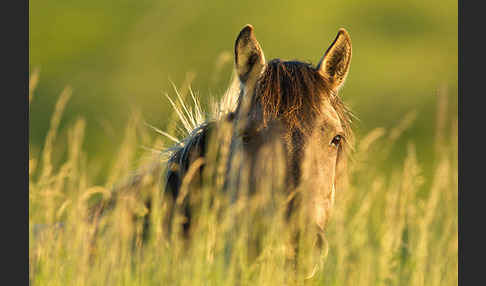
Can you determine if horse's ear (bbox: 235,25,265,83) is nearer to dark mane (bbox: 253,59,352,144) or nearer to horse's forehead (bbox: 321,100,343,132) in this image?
dark mane (bbox: 253,59,352,144)

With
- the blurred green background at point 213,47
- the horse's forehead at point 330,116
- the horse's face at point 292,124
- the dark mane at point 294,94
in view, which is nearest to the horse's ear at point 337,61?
the horse's face at point 292,124

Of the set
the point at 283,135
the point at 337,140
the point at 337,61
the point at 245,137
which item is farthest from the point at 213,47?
the point at 283,135

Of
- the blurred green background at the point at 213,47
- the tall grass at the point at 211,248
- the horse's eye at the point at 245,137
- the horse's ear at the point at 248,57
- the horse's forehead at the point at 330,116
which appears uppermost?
the blurred green background at the point at 213,47

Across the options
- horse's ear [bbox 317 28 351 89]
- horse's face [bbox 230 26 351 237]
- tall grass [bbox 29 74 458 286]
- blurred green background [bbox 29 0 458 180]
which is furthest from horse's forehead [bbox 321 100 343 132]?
blurred green background [bbox 29 0 458 180]

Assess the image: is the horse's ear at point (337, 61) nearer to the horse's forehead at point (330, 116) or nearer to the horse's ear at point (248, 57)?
the horse's forehead at point (330, 116)

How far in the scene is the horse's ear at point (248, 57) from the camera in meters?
5.00

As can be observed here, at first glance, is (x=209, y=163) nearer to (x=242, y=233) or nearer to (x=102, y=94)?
(x=242, y=233)

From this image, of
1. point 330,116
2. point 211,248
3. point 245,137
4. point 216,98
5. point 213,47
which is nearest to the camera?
point 211,248

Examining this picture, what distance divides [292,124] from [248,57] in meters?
0.86

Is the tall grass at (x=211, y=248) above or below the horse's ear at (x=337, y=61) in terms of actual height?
below

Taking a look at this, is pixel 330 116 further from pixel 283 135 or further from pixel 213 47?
pixel 213 47

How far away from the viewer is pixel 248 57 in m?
5.10

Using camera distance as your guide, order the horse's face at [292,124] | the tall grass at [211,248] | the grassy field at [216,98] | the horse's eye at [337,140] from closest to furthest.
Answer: the tall grass at [211,248] → the grassy field at [216,98] → the horse's face at [292,124] → the horse's eye at [337,140]

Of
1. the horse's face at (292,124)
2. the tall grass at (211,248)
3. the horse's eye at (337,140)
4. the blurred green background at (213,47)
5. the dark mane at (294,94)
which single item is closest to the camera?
the tall grass at (211,248)
